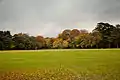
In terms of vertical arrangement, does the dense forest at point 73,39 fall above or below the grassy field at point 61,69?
above

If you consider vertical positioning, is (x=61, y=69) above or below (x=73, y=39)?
below

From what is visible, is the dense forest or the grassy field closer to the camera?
the grassy field

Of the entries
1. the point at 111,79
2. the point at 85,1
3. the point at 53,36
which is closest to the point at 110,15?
the point at 85,1

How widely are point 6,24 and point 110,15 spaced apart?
14.3 ft

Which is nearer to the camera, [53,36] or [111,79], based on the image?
[111,79]

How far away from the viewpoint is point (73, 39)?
10.2 m

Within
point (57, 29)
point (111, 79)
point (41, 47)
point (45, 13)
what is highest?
point (45, 13)

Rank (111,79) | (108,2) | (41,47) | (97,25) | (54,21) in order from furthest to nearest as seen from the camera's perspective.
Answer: (41,47) < (97,25) < (54,21) < (108,2) < (111,79)

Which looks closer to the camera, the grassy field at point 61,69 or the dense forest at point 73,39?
the grassy field at point 61,69

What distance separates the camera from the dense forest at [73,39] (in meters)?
9.80

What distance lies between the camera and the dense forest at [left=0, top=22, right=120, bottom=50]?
9805 millimetres

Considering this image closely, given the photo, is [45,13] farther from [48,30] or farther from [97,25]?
[97,25]

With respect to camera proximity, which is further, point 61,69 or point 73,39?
point 73,39

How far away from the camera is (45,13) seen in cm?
888
